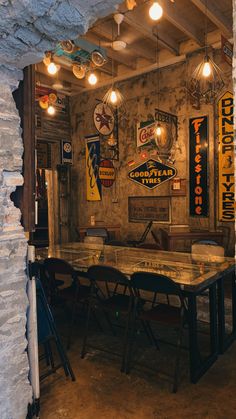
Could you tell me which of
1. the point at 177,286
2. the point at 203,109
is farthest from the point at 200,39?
the point at 177,286

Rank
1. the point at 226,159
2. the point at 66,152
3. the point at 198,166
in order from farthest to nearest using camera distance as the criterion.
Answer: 1. the point at 66,152
2. the point at 198,166
3. the point at 226,159

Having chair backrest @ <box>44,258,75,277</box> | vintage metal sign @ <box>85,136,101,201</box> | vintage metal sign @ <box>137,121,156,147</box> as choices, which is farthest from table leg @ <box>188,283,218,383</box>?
vintage metal sign @ <box>85,136,101,201</box>

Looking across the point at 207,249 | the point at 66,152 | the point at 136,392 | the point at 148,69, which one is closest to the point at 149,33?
the point at 148,69

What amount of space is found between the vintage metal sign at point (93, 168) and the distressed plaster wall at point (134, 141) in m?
0.16

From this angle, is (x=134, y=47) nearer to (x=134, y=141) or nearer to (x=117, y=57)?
(x=117, y=57)

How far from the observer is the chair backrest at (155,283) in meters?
2.62

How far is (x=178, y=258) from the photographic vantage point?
3.64 m

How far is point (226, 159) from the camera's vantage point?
5.77 m

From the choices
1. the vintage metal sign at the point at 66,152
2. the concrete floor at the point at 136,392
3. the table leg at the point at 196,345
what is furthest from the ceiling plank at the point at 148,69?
the concrete floor at the point at 136,392

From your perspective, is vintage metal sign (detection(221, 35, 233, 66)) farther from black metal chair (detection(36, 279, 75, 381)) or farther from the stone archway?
black metal chair (detection(36, 279, 75, 381))

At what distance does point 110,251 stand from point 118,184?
11.3 ft

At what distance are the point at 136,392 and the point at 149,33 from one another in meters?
5.31

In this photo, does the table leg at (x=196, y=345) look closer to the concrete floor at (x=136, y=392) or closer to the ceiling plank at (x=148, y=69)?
the concrete floor at (x=136, y=392)

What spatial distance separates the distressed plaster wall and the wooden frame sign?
0.10 meters
